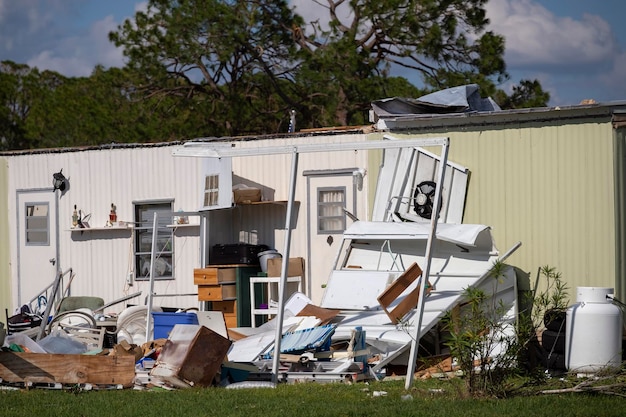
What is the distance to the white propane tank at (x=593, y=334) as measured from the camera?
13.0 m

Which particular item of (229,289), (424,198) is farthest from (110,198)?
(424,198)

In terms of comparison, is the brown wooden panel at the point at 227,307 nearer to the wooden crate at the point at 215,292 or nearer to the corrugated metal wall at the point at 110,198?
the wooden crate at the point at 215,292

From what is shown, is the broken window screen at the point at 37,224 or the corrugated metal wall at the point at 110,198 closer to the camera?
the corrugated metal wall at the point at 110,198

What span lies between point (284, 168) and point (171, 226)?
2.11 meters

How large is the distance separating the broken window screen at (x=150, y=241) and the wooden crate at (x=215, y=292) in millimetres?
1266

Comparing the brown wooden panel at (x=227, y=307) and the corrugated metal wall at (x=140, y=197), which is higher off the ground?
the corrugated metal wall at (x=140, y=197)

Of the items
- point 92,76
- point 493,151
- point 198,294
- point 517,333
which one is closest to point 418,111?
point 493,151

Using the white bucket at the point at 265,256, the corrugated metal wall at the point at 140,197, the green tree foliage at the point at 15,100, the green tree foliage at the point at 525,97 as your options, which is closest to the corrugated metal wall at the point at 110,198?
the corrugated metal wall at the point at 140,197

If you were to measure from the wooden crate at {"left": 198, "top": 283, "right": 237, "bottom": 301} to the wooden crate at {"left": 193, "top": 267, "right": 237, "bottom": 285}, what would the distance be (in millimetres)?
78

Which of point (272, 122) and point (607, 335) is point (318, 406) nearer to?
point (607, 335)

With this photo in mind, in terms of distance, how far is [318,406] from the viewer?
400 inches

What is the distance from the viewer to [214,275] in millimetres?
16250

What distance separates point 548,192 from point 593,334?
7.79 feet

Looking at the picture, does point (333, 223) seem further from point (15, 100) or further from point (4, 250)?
point (15, 100)
